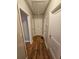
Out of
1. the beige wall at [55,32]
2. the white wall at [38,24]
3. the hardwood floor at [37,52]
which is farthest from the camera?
the white wall at [38,24]

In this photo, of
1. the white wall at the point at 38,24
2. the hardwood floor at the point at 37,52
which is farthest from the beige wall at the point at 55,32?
the white wall at the point at 38,24

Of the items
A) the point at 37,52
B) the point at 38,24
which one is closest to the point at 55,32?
the point at 37,52

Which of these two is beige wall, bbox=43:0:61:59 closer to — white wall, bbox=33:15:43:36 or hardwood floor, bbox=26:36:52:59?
hardwood floor, bbox=26:36:52:59

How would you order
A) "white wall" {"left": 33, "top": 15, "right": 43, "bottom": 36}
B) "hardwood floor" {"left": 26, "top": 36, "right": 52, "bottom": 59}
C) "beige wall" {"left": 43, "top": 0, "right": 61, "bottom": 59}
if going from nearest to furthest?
"beige wall" {"left": 43, "top": 0, "right": 61, "bottom": 59} < "hardwood floor" {"left": 26, "top": 36, "right": 52, "bottom": 59} < "white wall" {"left": 33, "top": 15, "right": 43, "bottom": 36}

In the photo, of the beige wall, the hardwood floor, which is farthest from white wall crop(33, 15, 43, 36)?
the beige wall

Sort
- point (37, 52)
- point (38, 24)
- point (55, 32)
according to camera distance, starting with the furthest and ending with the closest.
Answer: point (38, 24) → point (37, 52) → point (55, 32)

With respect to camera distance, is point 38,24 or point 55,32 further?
point 38,24

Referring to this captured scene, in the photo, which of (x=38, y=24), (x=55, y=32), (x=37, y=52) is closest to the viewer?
(x=55, y=32)

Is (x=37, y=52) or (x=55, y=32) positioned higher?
(x=55, y=32)

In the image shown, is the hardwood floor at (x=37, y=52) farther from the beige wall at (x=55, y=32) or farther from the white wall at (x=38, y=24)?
the white wall at (x=38, y=24)

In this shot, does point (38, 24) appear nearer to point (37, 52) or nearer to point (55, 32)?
point (37, 52)
